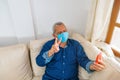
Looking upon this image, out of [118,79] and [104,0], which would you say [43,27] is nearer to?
[104,0]

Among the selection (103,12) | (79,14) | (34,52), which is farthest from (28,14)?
(103,12)

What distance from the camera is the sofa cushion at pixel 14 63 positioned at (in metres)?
1.41

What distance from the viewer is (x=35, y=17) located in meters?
1.71

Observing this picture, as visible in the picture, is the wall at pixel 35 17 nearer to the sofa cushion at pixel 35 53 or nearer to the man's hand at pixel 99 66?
the sofa cushion at pixel 35 53

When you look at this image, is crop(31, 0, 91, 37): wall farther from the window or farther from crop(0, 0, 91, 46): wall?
the window

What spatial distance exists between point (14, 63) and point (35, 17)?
616 mm

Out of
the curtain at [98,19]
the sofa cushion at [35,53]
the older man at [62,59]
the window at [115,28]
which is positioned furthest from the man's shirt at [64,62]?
the window at [115,28]

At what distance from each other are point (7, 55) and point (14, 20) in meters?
0.41

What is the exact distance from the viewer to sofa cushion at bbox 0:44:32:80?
1407 millimetres

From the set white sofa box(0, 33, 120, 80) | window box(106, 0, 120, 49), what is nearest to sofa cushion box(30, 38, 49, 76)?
white sofa box(0, 33, 120, 80)

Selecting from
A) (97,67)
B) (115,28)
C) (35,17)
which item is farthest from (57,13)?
(97,67)

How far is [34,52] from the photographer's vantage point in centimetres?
154

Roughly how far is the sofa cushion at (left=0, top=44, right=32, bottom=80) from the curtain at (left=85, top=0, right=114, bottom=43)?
797mm

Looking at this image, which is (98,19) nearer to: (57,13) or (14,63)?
(57,13)
